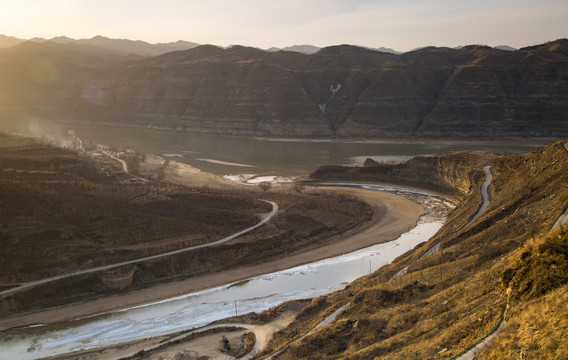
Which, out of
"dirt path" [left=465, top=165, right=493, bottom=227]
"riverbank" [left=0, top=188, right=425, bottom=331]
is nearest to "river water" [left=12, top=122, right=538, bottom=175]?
"riverbank" [left=0, top=188, right=425, bottom=331]

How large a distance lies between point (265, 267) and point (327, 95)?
103 metres

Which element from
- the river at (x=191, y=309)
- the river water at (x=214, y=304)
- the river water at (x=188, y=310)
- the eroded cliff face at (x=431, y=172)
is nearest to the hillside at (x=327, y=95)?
the eroded cliff face at (x=431, y=172)

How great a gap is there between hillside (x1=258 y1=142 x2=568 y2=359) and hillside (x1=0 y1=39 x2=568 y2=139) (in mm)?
86776

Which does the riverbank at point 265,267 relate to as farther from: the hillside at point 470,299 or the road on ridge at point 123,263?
the hillside at point 470,299

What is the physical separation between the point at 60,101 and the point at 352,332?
18093cm

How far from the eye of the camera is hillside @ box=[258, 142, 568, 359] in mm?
13766

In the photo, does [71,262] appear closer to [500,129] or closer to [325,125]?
[325,125]

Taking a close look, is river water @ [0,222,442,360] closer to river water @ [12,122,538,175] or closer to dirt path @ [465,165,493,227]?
dirt path @ [465,165,493,227]

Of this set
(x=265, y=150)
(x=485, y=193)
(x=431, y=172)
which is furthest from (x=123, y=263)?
(x=265, y=150)

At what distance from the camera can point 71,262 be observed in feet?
125

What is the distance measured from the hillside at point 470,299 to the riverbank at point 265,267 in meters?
10.0

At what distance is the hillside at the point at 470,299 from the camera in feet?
45.2

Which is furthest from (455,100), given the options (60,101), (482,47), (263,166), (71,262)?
(60,101)

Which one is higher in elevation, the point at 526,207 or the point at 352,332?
the point at 526,207
